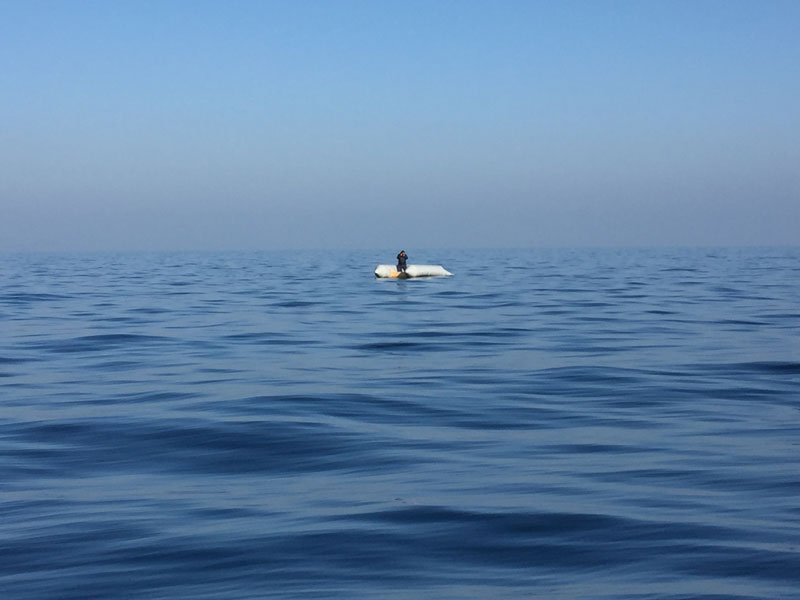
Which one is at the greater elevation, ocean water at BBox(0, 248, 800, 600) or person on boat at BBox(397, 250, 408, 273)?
person on boat at BBox(397, 250, 408, 273)

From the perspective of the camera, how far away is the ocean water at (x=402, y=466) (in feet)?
21.0

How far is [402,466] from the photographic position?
9.52m

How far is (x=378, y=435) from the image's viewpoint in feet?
36.3

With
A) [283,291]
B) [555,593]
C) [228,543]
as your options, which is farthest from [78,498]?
[283,291]

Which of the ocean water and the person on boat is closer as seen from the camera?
the ocean water

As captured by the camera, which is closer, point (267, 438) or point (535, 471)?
point (535, 471)

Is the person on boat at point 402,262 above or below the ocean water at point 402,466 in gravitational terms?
above

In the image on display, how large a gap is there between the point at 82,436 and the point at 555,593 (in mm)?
6799

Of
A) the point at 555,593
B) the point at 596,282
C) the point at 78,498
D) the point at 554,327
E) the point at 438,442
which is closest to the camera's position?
the point at 555,593

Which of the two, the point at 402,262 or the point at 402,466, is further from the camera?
the point at 402,262

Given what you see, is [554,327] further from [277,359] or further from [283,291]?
[283,291]

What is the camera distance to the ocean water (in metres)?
6.40

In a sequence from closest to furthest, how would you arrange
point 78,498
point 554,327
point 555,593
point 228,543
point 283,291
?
point 555,593 < point 228,543 < point 78,498 < point 554,327 < point 283,291

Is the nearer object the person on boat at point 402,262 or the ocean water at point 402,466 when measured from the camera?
the ocean water at point 402,466
